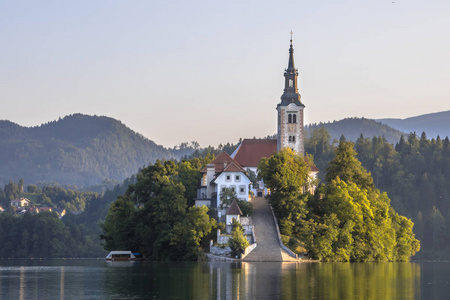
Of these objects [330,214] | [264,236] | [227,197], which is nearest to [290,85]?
[227,197]

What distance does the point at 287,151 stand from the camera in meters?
104

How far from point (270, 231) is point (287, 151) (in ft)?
41.9

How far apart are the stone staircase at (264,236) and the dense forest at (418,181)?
79.4 metres

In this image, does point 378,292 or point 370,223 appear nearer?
point 378,292

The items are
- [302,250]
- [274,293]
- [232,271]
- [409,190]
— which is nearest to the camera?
[274,293]

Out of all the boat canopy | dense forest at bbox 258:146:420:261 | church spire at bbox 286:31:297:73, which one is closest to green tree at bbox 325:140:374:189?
dense forest at bbox 258:146:420:261

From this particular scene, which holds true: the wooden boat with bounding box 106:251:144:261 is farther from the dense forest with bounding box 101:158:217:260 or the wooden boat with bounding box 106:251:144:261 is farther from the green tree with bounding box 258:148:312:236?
the green tree with bounding box 258:148:312:236

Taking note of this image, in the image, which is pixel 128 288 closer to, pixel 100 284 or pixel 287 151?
pixel 100 284

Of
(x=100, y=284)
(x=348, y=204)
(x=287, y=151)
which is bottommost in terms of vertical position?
(x=100, y=284)

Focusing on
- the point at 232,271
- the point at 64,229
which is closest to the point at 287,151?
the point at 232,271

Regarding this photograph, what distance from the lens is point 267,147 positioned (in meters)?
123

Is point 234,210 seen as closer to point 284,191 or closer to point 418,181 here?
point 284,191

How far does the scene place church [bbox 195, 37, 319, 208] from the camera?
10700 cm

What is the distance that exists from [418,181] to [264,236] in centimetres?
10397
